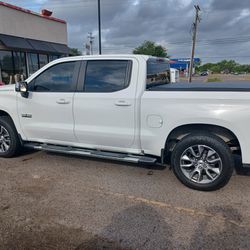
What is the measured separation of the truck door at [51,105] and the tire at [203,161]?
185cm

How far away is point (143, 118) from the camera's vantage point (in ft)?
13.0

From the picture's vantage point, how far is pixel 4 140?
5.25m

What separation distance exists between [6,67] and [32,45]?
7.97 ft

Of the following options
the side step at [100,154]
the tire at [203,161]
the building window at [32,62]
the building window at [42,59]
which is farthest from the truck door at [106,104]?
the building window at [42,59]

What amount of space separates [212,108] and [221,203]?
124 cm

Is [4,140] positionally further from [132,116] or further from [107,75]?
[132,116]

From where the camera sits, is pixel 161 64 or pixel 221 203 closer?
pixel 221 203

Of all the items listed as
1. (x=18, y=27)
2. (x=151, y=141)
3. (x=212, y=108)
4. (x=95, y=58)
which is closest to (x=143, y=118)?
(x=151, y=141)

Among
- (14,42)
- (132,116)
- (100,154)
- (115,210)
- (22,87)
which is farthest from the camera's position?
(14,42)

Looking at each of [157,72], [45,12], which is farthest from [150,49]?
[157,72]

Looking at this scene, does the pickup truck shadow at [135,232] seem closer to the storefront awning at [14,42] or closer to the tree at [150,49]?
the storefront awning at [14,42]

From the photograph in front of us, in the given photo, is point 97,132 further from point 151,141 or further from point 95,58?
point 95,58

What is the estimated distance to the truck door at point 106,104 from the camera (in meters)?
4.07

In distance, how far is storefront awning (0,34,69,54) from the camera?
15.9m
